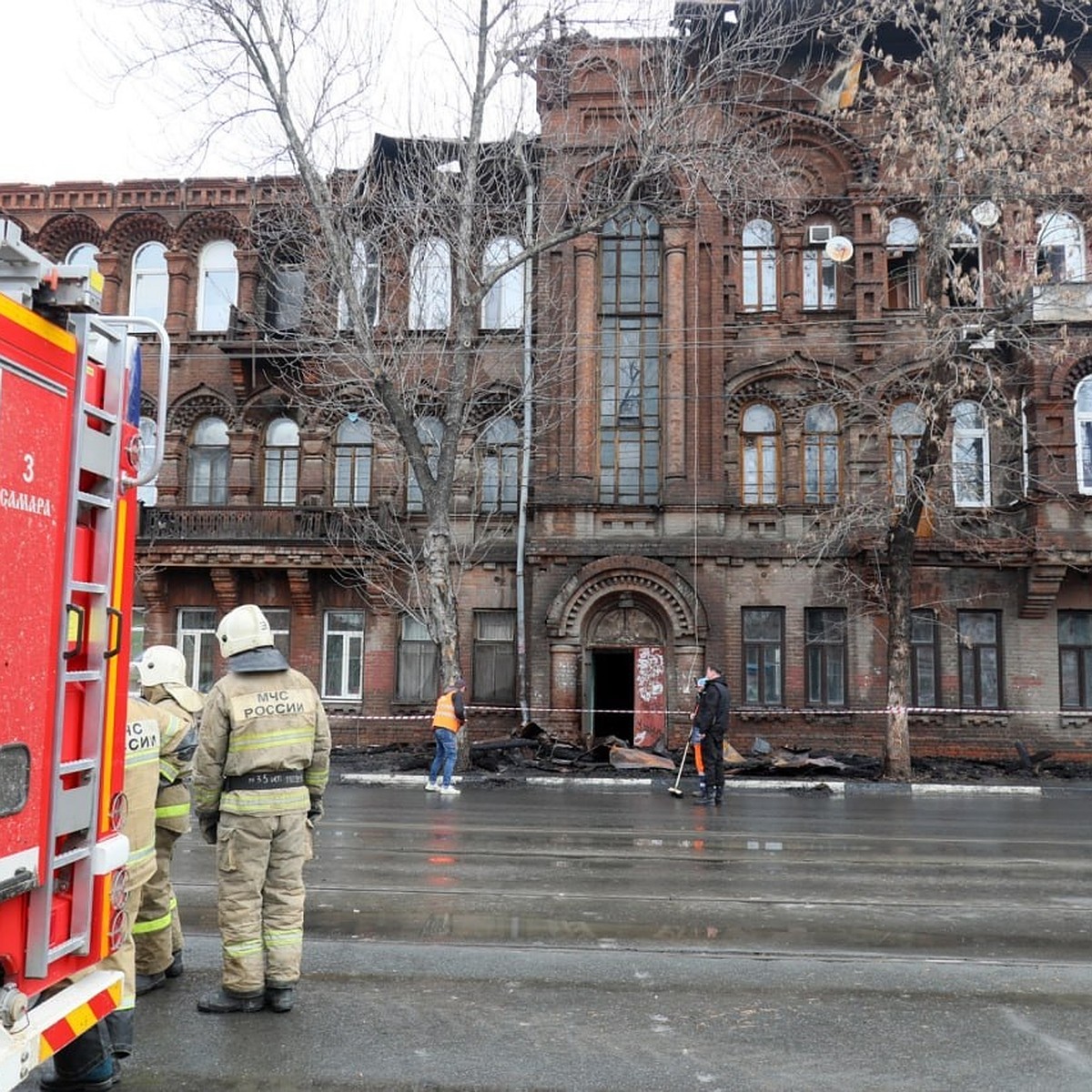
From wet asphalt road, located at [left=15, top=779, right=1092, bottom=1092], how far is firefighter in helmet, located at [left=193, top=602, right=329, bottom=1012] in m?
0.25

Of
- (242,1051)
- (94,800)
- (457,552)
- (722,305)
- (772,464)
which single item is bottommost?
(242,1051)

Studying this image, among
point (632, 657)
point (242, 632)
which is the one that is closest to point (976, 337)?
point (632, 657)

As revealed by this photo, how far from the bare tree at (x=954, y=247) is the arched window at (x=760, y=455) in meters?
1.72

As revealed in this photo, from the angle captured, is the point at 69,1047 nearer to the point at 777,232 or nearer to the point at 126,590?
the point at 126,590

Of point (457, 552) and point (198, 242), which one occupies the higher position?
point (198, 242)

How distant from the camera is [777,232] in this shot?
2397 centimetres

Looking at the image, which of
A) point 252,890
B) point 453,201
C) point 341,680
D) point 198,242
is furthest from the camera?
point 198,242

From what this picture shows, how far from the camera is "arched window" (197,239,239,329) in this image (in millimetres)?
25531

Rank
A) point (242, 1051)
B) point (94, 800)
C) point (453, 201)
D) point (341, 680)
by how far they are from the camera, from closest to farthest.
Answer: point (94, 800)
point (242, 1051)
point (453, 201)
point (341, 680)

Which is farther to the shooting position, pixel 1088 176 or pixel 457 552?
pixel 457 552

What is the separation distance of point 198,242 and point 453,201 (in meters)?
8.52

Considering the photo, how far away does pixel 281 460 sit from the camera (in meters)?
25.0

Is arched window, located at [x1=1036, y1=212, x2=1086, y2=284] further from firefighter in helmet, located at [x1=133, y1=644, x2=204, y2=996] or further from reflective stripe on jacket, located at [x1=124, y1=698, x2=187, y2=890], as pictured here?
reflective stripe on jacket, located at [x1=124, y1=698, x2=187, y2=890]

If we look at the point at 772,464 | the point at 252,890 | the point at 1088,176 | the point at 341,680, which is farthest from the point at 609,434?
the point at 252,890
